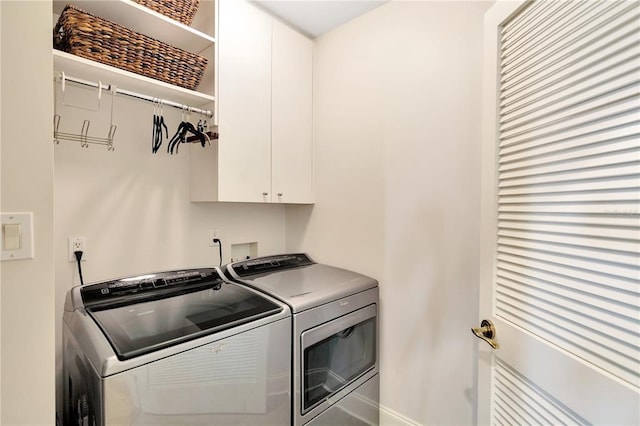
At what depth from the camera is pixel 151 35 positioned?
1553 mm

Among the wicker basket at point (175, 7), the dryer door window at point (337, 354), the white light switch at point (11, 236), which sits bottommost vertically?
the dryer door window at point (337, 354)

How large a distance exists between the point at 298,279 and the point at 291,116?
1.11 m

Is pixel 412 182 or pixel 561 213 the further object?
pixel 412 182

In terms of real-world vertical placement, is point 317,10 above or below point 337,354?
above

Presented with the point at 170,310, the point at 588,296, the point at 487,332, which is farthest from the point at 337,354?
the point at 588,296

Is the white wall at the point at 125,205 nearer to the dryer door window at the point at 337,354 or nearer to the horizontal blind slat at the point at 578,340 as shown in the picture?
the dryer door window at the point at 337,354

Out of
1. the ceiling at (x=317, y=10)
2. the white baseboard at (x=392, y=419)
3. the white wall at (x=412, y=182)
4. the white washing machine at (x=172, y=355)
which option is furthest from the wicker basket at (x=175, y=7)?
the white baseboard at (x=392, y=419)

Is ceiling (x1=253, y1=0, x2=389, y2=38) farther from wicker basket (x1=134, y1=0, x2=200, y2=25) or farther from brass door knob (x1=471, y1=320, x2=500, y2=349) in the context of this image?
brass door knob (x1=471, y1=320, x2=500, y2=349)

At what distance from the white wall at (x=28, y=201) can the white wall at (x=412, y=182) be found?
1.56 m

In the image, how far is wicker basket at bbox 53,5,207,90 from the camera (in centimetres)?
119

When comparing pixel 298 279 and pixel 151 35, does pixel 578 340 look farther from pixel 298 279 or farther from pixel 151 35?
pixel 151 35

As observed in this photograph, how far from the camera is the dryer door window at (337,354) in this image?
1.44 metres

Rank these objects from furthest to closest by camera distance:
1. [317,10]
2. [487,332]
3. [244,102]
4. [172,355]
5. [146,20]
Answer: [317,10], [244,102], [146,20], [487,332], [172,355]

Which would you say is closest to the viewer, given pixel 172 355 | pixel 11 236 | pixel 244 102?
pixel 11 236
